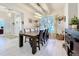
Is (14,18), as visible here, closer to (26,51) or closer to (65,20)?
(26,51)

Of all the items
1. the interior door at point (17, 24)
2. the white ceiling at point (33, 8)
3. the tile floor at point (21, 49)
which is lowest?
the tile floor at point (21, 49)

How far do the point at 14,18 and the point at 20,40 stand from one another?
1.19 feet

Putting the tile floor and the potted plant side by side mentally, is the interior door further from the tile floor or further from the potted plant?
the potted plant

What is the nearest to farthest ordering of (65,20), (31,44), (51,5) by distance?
(51,5), (65,20), (31,44)

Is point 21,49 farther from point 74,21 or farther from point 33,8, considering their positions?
point 74,21

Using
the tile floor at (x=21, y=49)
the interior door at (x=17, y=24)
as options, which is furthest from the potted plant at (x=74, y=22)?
the interior door at (x=17, y=24)

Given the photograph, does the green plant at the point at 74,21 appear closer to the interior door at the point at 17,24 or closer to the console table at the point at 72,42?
the console table at the point at 72,42

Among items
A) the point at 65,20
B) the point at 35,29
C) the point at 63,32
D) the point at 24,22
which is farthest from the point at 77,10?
the point at 24,22

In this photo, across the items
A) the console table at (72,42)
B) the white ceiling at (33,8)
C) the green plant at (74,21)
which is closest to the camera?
the console table at (72,42)

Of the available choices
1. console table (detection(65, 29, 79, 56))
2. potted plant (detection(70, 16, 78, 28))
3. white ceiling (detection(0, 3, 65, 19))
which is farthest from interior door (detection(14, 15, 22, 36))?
potted plant (detection(70, 16, 78, 28))

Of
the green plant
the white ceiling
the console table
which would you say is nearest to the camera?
the console table

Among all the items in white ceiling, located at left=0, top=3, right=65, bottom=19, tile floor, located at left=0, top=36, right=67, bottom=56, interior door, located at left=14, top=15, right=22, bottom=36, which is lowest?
tile floor, located at left=0, top=36, right=67, bottom=56

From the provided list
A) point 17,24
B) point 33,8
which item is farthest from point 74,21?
point 17,24

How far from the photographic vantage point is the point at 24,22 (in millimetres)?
2027
